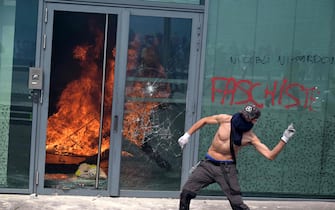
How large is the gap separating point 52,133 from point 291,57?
12.1 ft

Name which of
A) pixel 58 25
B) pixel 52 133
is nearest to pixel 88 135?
pixel 52 133

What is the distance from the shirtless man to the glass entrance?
202 centimetres

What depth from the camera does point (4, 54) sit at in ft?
25.5

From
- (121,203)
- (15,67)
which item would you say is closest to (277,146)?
(121,203)

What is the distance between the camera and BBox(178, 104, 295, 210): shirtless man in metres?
6.14

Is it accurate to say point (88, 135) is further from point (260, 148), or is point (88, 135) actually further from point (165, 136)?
point (260, 148)

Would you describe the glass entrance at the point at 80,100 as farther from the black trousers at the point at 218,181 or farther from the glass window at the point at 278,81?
the black trousers at the point at 218,181

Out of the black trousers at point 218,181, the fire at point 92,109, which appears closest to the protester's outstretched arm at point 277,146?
the black trousers at point 218,181

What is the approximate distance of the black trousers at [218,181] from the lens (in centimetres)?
625

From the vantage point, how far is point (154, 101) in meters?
8.04

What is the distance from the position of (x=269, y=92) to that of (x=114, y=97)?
229 cm

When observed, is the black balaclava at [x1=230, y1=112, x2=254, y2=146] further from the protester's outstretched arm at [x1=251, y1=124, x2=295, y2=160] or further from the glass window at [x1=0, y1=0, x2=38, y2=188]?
the glass window at [x1=0, y1=0, x2=38, y2=188]

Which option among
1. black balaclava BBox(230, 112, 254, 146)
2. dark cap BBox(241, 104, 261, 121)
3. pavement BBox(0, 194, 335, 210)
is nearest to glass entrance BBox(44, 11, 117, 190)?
pavement BBox(0, 194, 335, 210)

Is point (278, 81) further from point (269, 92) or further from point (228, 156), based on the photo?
point (228, 156)
